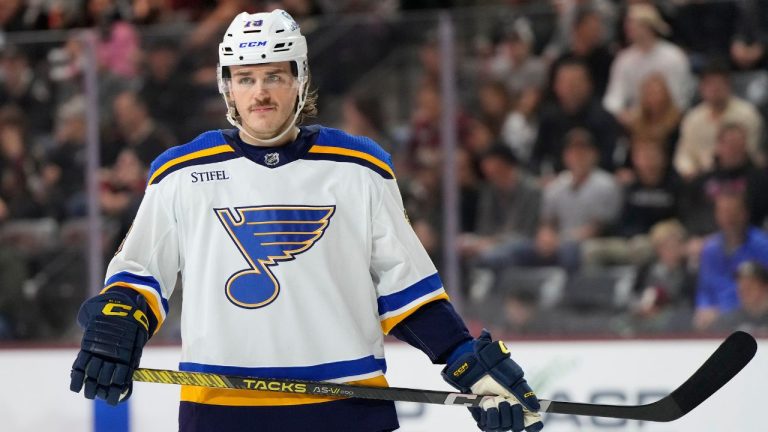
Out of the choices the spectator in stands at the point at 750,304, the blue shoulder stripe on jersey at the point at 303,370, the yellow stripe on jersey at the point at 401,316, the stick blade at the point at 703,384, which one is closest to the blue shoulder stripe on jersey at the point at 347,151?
the yellow stripe on jersey at the point at 401,316

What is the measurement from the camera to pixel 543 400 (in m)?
2.47

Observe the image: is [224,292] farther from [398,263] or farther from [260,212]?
[398,263]

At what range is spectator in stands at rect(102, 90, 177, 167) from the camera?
5180 mm

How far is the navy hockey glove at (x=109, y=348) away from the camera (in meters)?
2.31

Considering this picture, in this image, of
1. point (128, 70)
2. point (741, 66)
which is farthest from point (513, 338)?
point (128, 70)

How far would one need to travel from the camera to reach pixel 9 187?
531 centimetres

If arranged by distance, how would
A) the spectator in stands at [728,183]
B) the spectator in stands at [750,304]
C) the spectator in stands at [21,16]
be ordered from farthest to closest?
the spectator in stands at [21,16], the spectator in stands at [728,183], the spectator in stands at [750,304]

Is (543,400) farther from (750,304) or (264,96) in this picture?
(750,304)

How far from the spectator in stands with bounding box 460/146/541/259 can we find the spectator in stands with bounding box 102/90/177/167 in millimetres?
1213

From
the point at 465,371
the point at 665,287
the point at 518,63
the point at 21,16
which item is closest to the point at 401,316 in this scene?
the point at 465,371

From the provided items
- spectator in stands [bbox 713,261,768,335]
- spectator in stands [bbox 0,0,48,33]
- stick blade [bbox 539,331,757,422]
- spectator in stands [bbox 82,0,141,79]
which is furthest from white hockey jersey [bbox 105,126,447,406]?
spectator in stands [bbox 0,0,48,33]

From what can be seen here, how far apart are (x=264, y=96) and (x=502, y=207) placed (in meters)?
2.75

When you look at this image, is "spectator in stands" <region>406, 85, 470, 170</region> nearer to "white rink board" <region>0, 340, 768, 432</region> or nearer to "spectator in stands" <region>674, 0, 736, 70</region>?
"spectator in stands" <region>674, 0, 736, 70</region>

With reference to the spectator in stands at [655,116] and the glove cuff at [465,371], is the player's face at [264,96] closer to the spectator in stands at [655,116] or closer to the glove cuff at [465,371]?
the glove cuff at [465,371]
